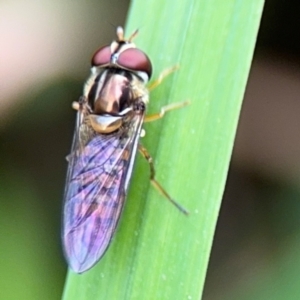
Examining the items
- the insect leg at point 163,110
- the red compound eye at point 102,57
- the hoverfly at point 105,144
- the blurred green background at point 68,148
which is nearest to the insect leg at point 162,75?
the hoverfly at point 105,144

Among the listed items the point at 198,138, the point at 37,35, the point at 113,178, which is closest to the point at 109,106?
the point at 113,178

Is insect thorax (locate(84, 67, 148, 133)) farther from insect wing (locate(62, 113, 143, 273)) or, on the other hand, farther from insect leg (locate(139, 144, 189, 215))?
insect leg (locate(139, 144, 189, 215))

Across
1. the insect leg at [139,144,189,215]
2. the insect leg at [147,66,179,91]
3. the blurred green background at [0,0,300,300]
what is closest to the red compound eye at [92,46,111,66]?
the insect leg at [147,66,179,91]

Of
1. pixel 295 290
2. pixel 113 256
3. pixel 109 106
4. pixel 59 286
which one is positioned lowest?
pixel 59 286

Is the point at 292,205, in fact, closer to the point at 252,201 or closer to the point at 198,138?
the point at 252,201

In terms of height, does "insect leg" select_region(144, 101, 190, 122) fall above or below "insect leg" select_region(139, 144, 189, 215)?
above

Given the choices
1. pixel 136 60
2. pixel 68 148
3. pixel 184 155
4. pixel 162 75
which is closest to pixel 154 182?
pixel 184 155

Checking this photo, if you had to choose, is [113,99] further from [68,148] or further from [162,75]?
[68,148]

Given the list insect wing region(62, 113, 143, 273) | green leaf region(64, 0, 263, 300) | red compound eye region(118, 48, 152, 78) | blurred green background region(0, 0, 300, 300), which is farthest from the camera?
blurred green background region(0, 0, 300, 300)
